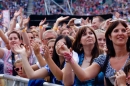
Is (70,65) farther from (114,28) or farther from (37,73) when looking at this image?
(37,73)

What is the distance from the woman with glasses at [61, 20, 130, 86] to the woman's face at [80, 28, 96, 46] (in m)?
0.42

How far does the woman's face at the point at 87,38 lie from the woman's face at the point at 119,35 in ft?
1.62

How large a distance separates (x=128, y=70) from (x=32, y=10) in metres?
25.0

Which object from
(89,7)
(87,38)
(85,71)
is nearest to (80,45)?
(87,38)

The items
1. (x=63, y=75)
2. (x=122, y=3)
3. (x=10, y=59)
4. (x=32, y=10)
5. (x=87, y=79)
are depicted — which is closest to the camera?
(x=87, y=79)

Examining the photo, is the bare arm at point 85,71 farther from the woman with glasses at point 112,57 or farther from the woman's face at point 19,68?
the woman's face at point 19,68

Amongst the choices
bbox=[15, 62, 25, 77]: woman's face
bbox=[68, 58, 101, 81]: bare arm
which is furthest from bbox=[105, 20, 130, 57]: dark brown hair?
bbox=[15, 62, 25, 77]: woman's face

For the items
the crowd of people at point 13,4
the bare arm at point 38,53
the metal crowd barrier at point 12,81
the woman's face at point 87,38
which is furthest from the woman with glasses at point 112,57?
the crowd of people at point 13,4

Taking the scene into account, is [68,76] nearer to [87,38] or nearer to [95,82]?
[95,82]

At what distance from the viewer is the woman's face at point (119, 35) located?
127 inches

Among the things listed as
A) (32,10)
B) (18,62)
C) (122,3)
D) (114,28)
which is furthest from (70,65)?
(32,10)

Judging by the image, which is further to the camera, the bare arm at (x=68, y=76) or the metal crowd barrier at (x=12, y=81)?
the metal crowd barrier at (x=12, y=81)

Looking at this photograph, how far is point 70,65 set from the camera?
10.7 feet

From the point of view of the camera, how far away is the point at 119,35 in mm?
3229
